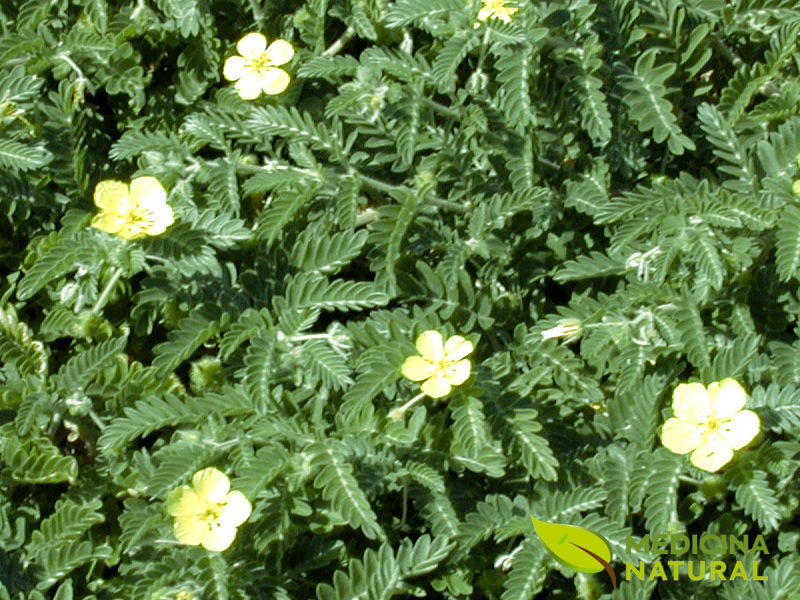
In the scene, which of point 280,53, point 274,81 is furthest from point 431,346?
point 280,53

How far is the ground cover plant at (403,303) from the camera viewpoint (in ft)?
9.86

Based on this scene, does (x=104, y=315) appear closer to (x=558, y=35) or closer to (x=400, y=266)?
(x=400, y=266)

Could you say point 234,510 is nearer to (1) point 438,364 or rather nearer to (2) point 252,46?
(1) point 438,364

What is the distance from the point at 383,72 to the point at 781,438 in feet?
6.28

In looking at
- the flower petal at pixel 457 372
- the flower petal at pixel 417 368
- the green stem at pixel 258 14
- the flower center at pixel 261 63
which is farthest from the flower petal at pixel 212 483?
the green stem at pixel 258 14

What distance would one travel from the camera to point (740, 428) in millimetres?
2936

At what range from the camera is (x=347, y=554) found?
317 cm

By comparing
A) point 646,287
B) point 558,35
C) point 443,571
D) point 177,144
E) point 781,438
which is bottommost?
point 443,571

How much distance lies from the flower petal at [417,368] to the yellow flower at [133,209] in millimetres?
862

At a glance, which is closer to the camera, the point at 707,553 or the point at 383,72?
the point at 707,553

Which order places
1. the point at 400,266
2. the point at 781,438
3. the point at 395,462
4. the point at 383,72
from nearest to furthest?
1. the point at 395,462
2. the point at 781,438
3. the point at 400,266
4. the point at 383,72

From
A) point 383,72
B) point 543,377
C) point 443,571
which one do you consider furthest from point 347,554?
point 383,72

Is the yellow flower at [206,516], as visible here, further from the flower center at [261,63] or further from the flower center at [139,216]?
the flower center at [261,63]

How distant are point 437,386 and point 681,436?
28.6 inches
